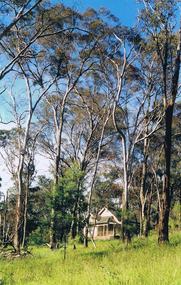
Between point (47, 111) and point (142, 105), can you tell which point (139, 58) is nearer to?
point (142, 105)

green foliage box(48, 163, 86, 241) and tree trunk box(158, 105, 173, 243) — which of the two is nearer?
green foliage box(48, 163, 86, 241)

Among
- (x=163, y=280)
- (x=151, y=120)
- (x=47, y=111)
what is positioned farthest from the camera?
(x=47, y=111)

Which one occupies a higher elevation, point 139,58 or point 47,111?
point 139,58

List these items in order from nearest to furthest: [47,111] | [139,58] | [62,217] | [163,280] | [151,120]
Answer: [163,280] < [62,217] < [139,58] < [151,120] < [47,111]

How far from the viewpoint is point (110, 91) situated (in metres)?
18.2

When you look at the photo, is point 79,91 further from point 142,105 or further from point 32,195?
point 32,195

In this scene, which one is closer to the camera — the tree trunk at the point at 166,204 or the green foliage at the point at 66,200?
the green foliage at the point at 66,200

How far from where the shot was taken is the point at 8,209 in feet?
107

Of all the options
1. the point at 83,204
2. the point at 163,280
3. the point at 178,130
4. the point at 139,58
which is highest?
the point at 139,58

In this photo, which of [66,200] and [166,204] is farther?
[166,204]

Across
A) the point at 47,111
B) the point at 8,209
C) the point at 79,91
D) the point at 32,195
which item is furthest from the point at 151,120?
the point at 8,209

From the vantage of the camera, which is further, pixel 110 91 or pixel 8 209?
pixel 8 209

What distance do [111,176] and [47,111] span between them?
9.97 meters

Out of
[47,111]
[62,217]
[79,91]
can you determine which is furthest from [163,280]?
[47,111]
